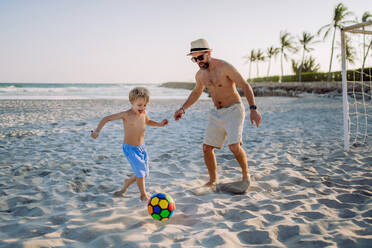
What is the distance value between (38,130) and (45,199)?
4.77 metres

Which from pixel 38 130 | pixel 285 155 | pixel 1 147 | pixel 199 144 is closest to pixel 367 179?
pixel 285 155

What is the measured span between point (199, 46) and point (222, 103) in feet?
2.47

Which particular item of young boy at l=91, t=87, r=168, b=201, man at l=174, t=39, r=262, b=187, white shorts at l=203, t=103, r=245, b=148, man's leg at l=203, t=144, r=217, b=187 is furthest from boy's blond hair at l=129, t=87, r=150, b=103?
man's leg at l=203, t=144, r=217, b=187

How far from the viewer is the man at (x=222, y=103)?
3.26 meters

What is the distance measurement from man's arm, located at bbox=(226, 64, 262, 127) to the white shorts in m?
0.15

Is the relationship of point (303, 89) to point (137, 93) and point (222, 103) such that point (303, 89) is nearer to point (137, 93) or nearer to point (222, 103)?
point (222, 103)

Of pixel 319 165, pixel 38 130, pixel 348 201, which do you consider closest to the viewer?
pixel 348 201

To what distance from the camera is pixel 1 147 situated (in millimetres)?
5438

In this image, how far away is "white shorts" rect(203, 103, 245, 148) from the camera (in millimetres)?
3305

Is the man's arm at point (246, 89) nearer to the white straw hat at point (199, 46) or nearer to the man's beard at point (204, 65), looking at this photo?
the man's beard at point (204, 65)

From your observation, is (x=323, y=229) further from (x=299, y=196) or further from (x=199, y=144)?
(x=199, y=144)

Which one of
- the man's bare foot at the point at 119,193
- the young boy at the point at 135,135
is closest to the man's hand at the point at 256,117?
the young boy at the point at 135,135

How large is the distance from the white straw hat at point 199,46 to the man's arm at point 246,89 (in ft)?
1.16

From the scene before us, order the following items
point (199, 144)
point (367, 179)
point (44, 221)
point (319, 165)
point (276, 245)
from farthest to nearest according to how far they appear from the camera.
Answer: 1. point (199, 144)
2. point (319, 165)
3. point (367, 179)
4. point (44, 221)
5. point (276, 245)
